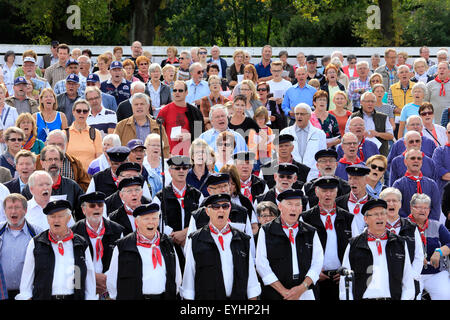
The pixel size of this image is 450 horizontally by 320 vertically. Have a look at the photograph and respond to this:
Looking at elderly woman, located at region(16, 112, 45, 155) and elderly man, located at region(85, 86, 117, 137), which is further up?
elderly man, located at region(85, 86, 117, 137)

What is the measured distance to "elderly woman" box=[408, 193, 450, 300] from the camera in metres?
9.69

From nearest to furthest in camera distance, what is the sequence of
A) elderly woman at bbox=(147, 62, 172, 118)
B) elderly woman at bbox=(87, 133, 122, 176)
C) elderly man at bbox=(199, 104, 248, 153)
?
elderly woman at bbox=(87, 133, 122, 176) → elderly man at bbox=(199, 104, 248, 153) → elderly woman at bbox=(147, 62, 172, 118)

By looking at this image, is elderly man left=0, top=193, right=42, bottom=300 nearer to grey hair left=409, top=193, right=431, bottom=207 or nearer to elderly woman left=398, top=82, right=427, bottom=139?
grey hair left=409, top=193, right=431, bottom=207

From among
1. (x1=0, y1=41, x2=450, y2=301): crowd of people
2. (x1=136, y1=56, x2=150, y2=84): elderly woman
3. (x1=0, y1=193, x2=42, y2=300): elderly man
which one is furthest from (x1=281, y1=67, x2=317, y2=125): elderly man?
(x1=0, y1=193, x2=42, y2=300): elderly man

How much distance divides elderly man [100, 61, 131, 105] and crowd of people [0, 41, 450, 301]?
2.61ft

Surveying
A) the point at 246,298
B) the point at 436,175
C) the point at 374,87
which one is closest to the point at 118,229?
the point at 246,298

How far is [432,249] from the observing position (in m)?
9.80

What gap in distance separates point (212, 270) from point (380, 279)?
5.75 ft

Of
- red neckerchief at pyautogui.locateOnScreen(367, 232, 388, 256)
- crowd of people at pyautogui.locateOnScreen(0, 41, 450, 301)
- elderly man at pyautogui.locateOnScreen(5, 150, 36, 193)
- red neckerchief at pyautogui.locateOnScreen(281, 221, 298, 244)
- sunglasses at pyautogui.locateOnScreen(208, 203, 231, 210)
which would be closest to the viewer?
crowd of people at pyautogui.locateOnScreen(0, 41, 450, 301)

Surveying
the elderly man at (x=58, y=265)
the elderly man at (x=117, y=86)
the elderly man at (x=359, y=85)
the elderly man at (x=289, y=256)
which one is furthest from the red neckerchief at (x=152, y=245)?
the elderly man at (x=359, y=85)

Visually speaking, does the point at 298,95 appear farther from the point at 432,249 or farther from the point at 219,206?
the point at 219,206

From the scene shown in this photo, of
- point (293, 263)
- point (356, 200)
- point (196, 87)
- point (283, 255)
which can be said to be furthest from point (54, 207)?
point (196, 87)

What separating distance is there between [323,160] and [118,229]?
2910 mm

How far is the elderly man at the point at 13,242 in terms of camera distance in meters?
8.37
